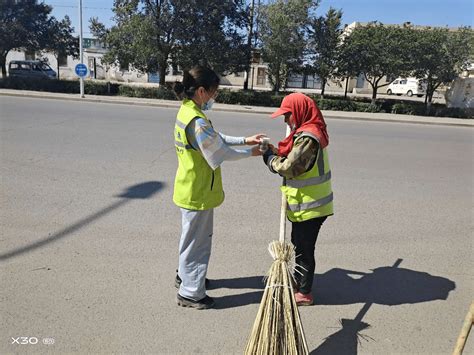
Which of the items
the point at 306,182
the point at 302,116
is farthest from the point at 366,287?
the point at 302,116

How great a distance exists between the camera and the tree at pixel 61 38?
25.0 metres

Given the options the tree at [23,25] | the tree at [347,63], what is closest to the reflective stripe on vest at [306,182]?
the tree at [347,63]

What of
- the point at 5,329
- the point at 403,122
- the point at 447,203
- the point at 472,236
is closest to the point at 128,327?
the point at 5,329

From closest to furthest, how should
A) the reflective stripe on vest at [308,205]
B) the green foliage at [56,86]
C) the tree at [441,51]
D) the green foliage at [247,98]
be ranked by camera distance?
the reflective stripe on vest at [308,205] → the tree at [441,51] → the green foliage at [247,98] → the green foliage at [56,86]

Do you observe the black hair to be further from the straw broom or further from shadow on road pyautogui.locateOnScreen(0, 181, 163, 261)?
shadow on road pyautogui.locateOnScreen(0, 181, 163, 261)

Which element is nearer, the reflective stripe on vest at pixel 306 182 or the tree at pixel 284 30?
the reflective stripe on vest at pixel 306 182

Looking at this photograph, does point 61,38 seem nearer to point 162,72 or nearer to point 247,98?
point 162,72

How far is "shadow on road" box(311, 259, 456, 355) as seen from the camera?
10.9 ft

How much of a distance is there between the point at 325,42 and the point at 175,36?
7.83 metres

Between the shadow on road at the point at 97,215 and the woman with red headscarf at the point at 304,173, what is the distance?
8.25ft

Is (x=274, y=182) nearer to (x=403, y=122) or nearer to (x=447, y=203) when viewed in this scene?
(x=447, y=203)

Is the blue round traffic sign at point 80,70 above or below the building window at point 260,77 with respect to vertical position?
below

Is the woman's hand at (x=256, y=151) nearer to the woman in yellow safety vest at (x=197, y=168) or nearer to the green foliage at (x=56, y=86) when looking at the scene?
the woman in yellow safety vest at (x=197, y=168)

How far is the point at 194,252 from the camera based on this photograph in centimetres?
310
